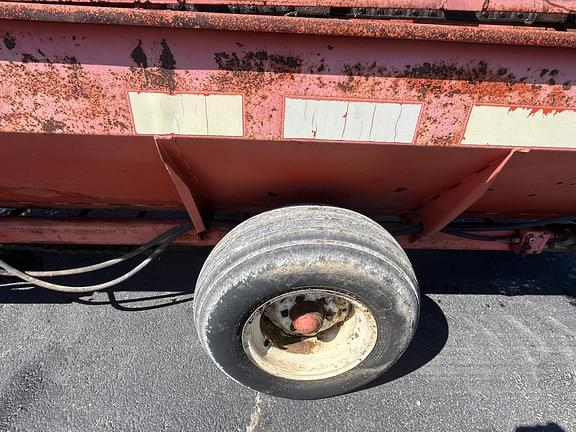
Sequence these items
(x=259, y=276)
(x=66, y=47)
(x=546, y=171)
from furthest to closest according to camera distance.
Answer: (x=546, y=171)
(x=259, y=276)
(x=66, y=47)

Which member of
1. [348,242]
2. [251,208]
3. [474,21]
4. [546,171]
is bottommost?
[251,208]

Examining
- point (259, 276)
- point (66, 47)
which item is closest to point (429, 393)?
point (259, 276)

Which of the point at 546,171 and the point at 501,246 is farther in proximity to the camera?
the point at 501,246

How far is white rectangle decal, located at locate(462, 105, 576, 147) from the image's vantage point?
142 cm

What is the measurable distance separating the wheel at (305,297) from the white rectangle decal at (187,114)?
49 cm

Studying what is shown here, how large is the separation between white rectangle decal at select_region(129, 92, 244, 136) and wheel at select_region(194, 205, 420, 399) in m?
0.49

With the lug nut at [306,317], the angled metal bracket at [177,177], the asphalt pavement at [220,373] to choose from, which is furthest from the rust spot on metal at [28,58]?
the asphalt pavement at [220,373]

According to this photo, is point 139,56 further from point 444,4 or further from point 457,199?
point 457,199

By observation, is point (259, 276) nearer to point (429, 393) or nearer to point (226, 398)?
point (226, 398)

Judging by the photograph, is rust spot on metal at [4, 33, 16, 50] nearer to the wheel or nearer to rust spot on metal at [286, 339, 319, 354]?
the wheel

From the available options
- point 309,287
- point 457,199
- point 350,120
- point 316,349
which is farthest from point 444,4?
point 316,349

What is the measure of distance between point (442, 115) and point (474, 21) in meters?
0.32

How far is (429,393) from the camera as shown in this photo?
7.25 feet

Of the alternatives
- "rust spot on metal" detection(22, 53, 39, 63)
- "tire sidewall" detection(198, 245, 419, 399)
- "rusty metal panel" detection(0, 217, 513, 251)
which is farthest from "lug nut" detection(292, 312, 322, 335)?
"rust spot on metal" detection(22, 53, 39, 63)
